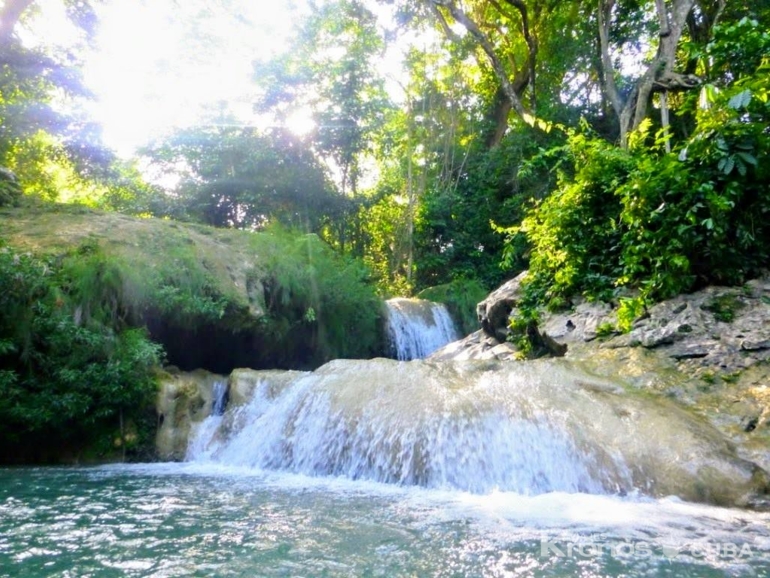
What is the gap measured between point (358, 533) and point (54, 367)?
4705 mm

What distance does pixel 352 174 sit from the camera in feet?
57.9

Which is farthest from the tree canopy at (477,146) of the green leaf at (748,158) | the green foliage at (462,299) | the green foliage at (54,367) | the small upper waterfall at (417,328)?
the green foliage at (54,367)

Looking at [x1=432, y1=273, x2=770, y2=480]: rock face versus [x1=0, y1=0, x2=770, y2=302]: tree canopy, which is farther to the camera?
[x1=0, y1=0, x2=770, y2=302]: tree canopy

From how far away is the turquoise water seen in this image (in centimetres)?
263

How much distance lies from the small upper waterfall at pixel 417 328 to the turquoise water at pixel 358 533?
7455 millimetres

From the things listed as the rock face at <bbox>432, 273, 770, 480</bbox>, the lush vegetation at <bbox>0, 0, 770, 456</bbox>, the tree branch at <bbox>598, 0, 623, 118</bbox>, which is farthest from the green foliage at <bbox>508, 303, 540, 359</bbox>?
the tree branch at <bbox>598, 0, 623, 118</bbox>

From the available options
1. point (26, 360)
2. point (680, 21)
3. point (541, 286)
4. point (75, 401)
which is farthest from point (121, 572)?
point (680, 21)

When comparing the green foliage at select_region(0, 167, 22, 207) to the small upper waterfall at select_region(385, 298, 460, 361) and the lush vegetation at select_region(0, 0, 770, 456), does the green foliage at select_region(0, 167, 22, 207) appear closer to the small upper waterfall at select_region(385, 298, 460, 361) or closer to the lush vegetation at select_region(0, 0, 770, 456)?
the lush vegetation at select_region(0, 0, 770, 456)

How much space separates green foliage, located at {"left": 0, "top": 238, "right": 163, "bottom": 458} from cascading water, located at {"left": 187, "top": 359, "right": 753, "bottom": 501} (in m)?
1.12

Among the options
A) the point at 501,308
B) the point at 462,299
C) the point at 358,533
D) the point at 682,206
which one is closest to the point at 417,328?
the point at 462,299

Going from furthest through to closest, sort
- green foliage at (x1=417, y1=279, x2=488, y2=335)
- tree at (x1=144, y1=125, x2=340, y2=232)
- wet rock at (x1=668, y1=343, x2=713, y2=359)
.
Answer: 1. tree at (x1=144, y1=125, x2=340, y2=232)
2. green foliage at (x1=417, y1=279, x2=488, y2=335)
3. wet rock at (x1=668, y1=343, x2=713, y2=359)

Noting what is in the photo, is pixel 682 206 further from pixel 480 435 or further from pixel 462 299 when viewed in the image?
pixel 462 299

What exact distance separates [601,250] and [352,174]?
11.1 metres

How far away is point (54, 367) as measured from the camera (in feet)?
20.8
